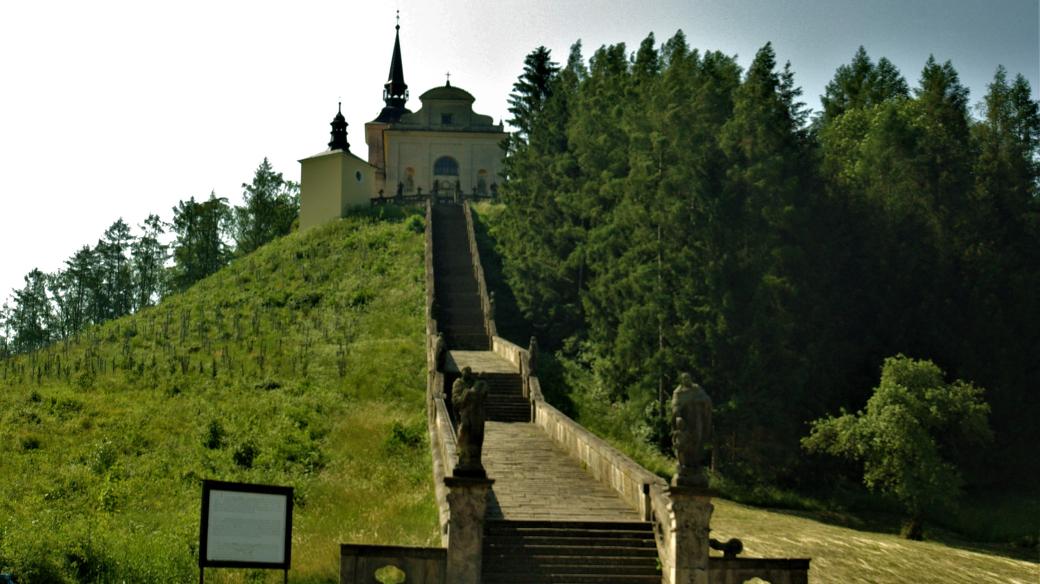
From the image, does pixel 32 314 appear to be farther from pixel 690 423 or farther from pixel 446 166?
pixel 690 423

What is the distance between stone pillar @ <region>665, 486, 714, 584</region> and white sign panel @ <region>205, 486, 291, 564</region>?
5.43 m

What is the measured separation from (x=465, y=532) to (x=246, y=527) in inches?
136

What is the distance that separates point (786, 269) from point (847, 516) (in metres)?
7.03

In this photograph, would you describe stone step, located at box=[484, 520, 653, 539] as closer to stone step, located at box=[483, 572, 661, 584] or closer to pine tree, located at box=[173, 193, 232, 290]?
stone step, located at box=[483, 572, 661, 584]

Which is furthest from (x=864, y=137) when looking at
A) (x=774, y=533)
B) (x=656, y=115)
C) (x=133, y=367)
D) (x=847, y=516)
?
(x=133, y=367)

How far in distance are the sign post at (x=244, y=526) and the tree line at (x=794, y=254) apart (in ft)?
58.4

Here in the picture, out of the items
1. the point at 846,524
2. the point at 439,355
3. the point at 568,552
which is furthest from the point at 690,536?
the point at 439,355

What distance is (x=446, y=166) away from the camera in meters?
71.4

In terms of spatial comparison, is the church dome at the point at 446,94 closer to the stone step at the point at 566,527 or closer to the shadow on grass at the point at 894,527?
the shadow on grass at the point at 894,527

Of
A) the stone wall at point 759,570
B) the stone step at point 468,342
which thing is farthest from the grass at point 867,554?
the stone step at point 468,342

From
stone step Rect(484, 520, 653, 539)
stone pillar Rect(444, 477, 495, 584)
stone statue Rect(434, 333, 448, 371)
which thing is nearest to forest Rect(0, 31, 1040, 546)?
stone statue Rect(434, 333, 448, 371)

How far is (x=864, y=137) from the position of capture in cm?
3825

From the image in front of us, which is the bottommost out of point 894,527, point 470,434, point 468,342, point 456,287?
point 894,527

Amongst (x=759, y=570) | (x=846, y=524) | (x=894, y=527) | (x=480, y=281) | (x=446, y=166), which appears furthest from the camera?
(x=446, y=166)
